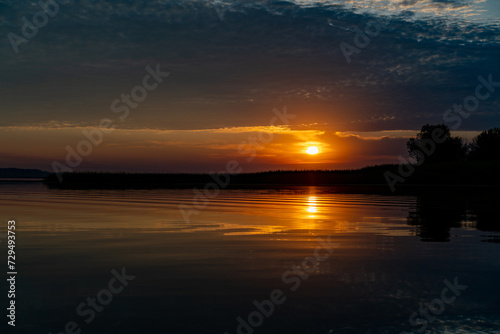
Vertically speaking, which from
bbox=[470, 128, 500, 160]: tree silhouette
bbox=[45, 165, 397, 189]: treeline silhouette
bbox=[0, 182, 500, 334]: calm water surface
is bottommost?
bbox=[0, 182, 500, 334]: calm water surface

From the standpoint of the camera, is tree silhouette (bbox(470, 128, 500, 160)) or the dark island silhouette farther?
tree silhouette (bbox(470, 128, 500, 160))

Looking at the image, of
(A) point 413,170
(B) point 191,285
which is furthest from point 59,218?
(A) point 413,170

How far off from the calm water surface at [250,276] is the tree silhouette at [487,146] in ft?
351

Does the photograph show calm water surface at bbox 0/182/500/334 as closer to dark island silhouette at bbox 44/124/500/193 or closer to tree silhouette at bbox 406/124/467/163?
dark island silhouette at bbox 44/124/500/193

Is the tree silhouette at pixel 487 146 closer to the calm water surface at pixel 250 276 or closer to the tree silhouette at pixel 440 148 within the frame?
the tree silhouette at pixel 440 148

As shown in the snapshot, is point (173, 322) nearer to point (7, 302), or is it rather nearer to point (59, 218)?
point (7, 302)

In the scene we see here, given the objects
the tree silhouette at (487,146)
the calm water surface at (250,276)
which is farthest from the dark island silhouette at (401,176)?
the calm water surface at (250,276)

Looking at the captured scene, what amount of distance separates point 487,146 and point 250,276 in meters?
122

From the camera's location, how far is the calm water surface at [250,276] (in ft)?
23.9

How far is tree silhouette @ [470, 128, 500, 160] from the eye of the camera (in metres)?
114

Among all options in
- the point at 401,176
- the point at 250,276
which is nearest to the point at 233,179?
the point at 401,176

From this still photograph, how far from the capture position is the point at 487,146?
116 m

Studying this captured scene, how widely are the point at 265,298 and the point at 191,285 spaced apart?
5.59 feet

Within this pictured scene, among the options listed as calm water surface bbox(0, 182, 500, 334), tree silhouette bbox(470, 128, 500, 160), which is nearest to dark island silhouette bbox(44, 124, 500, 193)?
tree silhouette bbox(470, 128, 500, 160)
